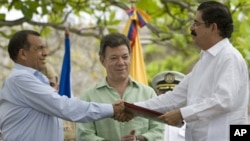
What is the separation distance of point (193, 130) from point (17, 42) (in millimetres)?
1361

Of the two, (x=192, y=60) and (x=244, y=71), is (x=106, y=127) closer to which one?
(x=244, y=71)

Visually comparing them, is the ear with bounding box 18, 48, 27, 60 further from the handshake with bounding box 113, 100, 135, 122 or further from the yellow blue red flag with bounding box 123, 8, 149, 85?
the yellow blue red flag with bounding box 123, 8, 149, 85

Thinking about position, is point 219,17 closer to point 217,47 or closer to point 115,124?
point 217,47

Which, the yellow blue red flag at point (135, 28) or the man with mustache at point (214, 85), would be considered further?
the yellow blue red flag at point (135, 28)

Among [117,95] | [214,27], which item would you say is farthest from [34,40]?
[214,27]

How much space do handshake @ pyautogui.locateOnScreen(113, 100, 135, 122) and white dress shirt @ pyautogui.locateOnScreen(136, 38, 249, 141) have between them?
51 centimetres

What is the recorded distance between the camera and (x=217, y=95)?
16.8 feet

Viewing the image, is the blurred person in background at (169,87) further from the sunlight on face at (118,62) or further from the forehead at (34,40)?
the forehead at (34,40)

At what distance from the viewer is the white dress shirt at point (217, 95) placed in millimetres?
5129

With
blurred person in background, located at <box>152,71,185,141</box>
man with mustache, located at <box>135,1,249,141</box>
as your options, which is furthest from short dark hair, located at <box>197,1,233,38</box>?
blurred person in background, located at <box>152,71,185,141</box>

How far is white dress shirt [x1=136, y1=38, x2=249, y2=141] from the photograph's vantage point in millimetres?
5129

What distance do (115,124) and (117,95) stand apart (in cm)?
22

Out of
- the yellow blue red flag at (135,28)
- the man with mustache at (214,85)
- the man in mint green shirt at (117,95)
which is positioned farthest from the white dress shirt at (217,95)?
the yellow blue red flag at (135,28)

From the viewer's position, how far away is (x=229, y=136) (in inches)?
206
